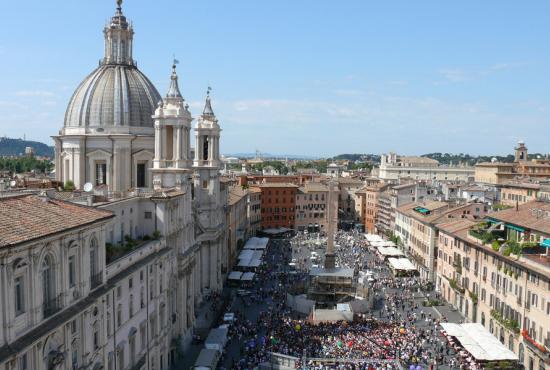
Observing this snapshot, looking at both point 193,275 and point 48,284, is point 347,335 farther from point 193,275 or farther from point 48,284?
point 48,284

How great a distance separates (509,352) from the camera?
41500 mm

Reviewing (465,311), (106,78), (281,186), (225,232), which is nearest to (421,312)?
Answer: (465,311)

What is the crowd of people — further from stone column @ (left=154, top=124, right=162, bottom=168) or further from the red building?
the red building

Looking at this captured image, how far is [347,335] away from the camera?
4825 cm

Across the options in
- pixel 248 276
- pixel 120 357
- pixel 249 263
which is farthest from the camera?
pixel 249 263

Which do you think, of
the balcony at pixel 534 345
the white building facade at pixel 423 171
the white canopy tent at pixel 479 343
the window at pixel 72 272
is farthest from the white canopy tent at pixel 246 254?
the white building facade at pixel 423 171

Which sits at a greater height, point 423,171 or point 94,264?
point 94,264

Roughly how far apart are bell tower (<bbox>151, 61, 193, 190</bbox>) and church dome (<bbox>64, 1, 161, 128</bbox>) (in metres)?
2.68

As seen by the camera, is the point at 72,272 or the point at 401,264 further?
the point at 401,264

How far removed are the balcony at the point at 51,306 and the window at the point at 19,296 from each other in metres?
1.60

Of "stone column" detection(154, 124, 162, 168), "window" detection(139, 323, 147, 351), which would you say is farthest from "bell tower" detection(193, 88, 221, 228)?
"window" detection(139, 323, 147, 351)

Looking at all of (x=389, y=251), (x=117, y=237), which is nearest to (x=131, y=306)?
(x=117, y=237)

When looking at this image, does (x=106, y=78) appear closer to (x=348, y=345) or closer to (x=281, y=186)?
(x=348, y=345)

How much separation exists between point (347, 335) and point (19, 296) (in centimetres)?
3324
